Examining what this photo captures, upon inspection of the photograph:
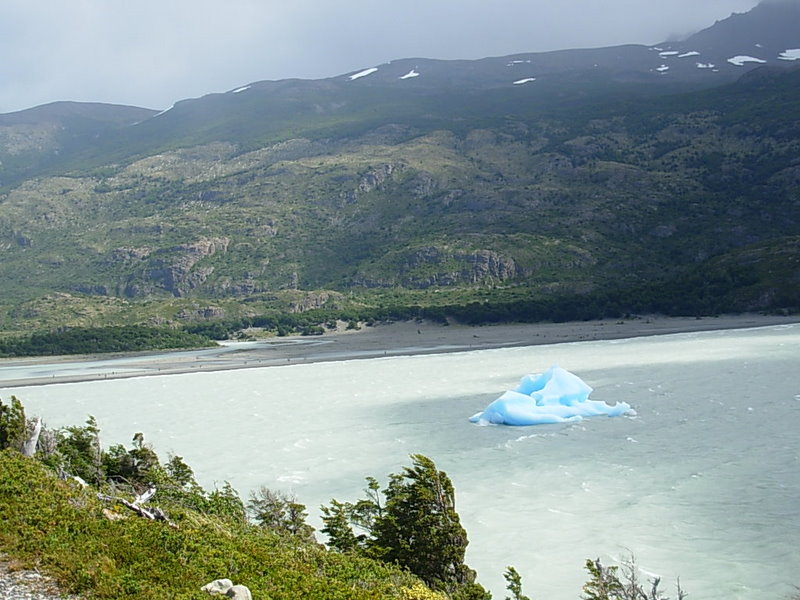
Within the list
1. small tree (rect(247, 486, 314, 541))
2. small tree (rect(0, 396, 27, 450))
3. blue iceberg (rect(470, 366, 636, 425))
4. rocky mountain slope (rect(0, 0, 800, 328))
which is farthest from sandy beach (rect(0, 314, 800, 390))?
small tree (rect(247, 486, 314, 541))

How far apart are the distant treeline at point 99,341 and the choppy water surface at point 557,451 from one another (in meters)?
34.9

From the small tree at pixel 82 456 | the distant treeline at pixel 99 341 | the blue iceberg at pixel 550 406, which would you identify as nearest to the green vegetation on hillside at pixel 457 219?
the distant treeline at pixel 99 341

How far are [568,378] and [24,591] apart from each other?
913 inches

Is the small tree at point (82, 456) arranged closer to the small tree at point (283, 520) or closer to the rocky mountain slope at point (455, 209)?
the small tree at point (283, 520)

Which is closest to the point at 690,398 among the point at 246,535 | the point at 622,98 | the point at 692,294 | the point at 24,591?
the point at 246,535

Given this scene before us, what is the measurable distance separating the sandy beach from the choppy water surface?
12.5 m

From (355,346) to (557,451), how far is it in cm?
5179

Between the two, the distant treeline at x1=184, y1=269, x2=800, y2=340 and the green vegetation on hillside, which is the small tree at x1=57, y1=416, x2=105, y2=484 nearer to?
the distant treeline at x1=184, y1=269, x2=800, y2=340

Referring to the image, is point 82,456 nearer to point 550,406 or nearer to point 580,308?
point 550,406

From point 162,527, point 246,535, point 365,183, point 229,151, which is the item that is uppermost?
point 229,151

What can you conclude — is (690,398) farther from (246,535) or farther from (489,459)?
(246,535)

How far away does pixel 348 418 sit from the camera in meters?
29.0

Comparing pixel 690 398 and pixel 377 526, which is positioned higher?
pixel 377 526

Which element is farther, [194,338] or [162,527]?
[194,338]
